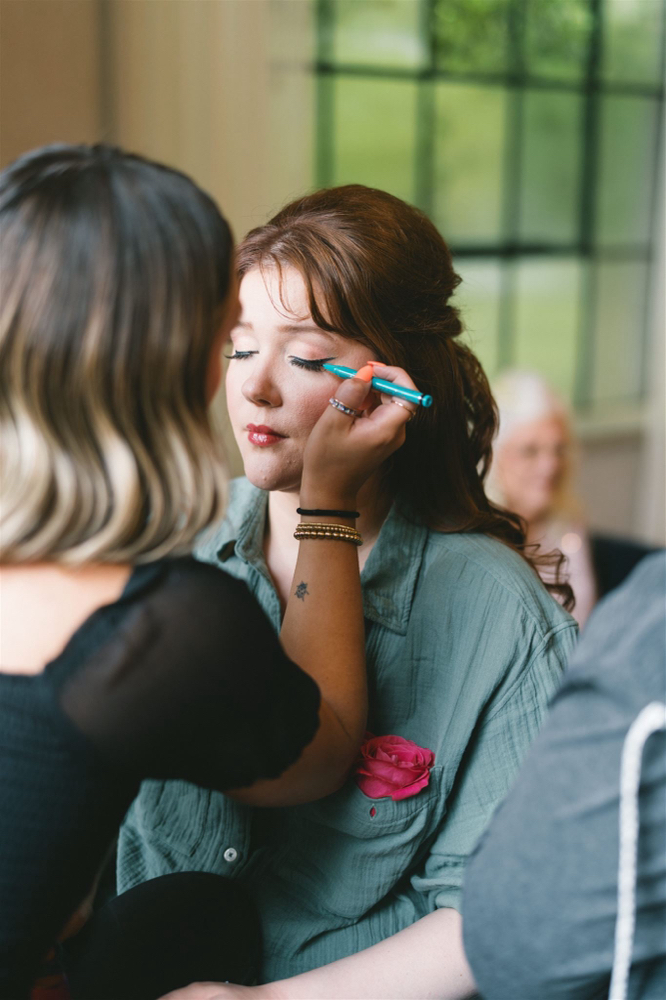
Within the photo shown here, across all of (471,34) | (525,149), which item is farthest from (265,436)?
(525,149)

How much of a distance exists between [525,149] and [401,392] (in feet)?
10.5

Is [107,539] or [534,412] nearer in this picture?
[107,539]

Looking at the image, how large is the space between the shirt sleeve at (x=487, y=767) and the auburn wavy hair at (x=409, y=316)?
20 cm

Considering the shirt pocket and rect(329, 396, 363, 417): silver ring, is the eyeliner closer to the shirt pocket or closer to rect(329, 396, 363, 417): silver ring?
rect(329, 396, 363, 417): silver ring

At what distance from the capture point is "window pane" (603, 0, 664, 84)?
12.9 ft

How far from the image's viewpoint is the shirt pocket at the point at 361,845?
3.40 ft

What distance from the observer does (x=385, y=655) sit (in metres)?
1.12

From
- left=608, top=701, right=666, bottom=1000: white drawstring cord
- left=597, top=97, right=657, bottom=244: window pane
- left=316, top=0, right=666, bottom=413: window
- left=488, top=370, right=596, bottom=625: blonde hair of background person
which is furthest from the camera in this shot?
left=597, top=97, right=657, bottom=244: window pane

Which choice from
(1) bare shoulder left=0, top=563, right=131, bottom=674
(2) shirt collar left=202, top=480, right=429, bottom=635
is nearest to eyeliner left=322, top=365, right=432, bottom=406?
(2) shirt collar left=202, top=480, right=429, bottom=635

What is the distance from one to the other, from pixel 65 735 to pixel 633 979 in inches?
16.3

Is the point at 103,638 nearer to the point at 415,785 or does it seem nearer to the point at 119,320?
the point at 119,320

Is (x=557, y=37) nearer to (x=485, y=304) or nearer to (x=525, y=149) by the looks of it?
(x=525, y=149)

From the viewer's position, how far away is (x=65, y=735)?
69 centimetres

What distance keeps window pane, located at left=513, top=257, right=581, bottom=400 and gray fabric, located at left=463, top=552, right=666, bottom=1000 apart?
348 cm
